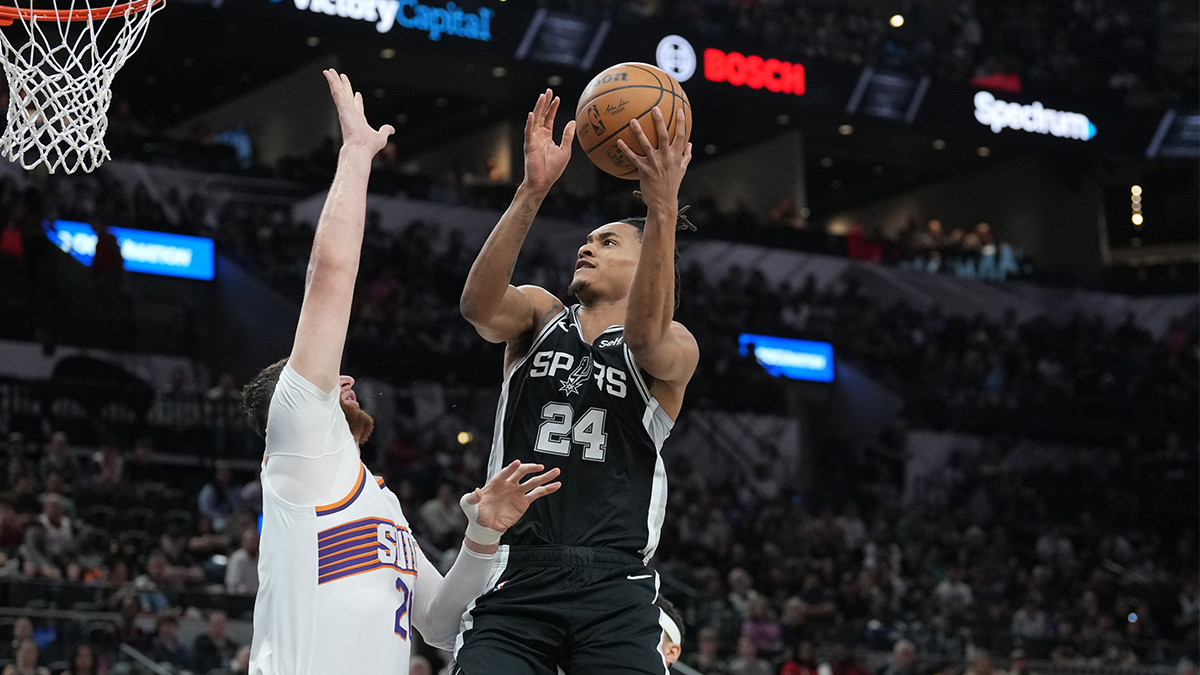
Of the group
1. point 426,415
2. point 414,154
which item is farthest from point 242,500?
point 414,154

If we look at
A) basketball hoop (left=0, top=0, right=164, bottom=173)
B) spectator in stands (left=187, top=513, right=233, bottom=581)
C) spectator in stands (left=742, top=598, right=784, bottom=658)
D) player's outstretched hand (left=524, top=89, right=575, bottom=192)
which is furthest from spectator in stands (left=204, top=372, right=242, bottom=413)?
player's outstretched hand (left=524, top=89, right=575, bottom=192)

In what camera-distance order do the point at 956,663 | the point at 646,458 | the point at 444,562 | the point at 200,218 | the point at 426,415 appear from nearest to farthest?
the point at 646,458
the point at 444,562
the point at 956,663
the point at 426,415
the point at 200,218

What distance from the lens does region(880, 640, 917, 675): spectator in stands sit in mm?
13156

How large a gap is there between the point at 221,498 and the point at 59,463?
5.38ft

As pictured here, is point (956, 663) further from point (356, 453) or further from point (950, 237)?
point (950, 237)

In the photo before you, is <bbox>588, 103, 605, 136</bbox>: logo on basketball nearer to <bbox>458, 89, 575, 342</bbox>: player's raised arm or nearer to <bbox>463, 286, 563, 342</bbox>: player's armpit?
<bbox>458, 89, 575, 342</bbox>: player's raised arm

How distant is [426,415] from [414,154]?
13132 mm

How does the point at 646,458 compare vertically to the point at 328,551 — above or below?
above

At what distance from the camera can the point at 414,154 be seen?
29703mm

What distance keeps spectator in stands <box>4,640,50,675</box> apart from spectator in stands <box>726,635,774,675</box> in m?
5.66

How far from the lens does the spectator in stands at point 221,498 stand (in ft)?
45.6

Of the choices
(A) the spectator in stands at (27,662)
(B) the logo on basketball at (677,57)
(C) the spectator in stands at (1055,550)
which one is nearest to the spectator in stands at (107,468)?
(A) the spectator in stands at (27,662)

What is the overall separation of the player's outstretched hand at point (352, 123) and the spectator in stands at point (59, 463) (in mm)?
10867

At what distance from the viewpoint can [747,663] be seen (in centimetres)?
1242
